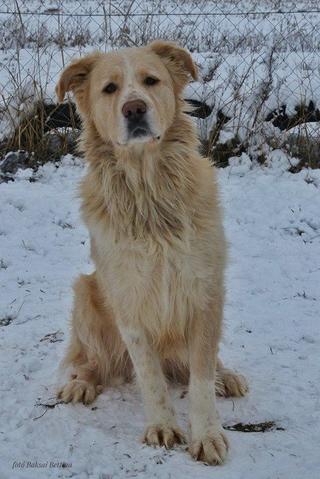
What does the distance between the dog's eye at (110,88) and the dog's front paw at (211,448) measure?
175cm

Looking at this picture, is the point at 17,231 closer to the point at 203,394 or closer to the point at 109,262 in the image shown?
the point at 109,262

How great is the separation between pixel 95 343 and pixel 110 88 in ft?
4.58

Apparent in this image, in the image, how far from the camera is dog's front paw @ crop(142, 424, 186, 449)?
2.75 m

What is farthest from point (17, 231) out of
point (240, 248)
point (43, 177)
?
point (240, 248)

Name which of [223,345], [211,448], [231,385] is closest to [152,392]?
[211,448]

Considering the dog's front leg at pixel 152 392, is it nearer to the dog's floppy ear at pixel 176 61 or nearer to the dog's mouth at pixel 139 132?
the dog's mouth at pixel 139 132

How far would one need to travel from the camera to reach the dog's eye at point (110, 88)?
3.09m

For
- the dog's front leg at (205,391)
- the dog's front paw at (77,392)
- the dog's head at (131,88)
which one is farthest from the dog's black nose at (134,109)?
the dog's front paw at (77,392)

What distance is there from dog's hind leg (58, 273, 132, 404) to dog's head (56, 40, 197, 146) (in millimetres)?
904

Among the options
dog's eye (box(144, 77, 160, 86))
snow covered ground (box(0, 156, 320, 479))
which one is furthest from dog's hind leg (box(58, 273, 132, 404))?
dog's eye (box(144, 77, 160, 86))

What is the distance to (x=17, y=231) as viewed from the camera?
556cm

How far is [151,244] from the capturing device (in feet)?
9.44

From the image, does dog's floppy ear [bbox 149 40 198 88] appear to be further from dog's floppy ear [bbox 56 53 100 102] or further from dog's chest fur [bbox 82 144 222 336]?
dog's chest fur [bbox 82 144 222 336]

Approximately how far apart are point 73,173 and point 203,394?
4329 mm
